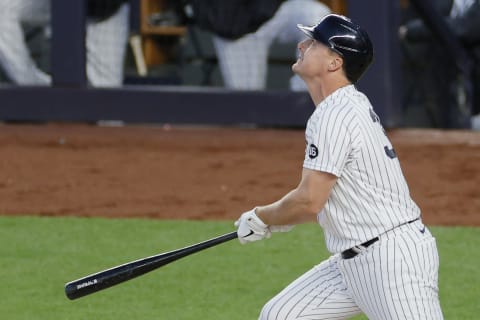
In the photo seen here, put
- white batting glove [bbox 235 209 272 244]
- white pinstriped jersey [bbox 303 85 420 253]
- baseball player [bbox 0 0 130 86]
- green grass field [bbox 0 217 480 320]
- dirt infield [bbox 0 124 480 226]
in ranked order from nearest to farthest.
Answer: white pinstriped jersey [bbox 303 85 420 253] → white batting glove [bbox 235 209 272 244] → green grass field [bbox 0 217 480 320] → dirt infield [bbox 0 124 480 226] → baseball player [bbox 0 0 130 86]

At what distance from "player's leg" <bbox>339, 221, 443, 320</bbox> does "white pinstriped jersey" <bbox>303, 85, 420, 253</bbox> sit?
0.05 metres

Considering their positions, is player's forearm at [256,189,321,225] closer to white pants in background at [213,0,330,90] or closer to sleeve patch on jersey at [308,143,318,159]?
sleeve patch on jersey at [308,143,318,159]

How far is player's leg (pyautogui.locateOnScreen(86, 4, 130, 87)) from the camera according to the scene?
10992 millimetres

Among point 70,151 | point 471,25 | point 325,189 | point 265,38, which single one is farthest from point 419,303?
point 471,25

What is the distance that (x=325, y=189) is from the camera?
3.24 meters

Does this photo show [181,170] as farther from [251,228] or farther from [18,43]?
[251,228]

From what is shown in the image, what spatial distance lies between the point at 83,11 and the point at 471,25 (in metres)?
4.04

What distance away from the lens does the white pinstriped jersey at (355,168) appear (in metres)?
3.23

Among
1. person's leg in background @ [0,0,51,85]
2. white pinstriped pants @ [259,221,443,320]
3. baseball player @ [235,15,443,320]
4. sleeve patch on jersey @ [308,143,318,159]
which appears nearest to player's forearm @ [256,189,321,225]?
baseball player @ [235,15,443,320]

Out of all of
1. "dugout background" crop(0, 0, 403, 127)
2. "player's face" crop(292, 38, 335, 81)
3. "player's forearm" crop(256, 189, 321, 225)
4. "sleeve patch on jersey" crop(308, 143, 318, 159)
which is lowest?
"dugout background" crop(0, 0, 403, 127)

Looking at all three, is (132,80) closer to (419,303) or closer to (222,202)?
(222,202)

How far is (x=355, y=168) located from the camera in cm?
328

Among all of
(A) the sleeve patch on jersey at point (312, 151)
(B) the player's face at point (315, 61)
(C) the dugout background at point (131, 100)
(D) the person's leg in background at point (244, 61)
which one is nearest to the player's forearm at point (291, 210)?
(A) the sleeve patch on jersey at point (312, 151)

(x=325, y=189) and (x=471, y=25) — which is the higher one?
(x=325, y=189)
